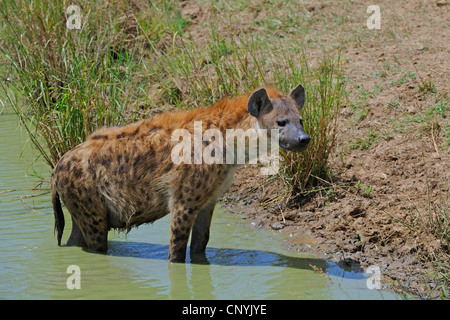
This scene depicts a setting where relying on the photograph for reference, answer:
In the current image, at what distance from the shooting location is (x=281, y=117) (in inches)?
201

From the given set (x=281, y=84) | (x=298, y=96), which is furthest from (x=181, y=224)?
(x=281, y=84)

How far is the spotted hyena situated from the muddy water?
223 mm

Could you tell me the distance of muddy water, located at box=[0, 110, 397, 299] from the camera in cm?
462

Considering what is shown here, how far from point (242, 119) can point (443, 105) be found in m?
2.39

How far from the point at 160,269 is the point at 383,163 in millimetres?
2339

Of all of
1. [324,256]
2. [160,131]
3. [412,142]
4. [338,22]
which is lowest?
[324,256]

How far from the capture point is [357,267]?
4.98 metres

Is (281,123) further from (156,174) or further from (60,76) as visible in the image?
(60,76)

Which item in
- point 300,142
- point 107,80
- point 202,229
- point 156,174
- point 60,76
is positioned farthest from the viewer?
point 107,80

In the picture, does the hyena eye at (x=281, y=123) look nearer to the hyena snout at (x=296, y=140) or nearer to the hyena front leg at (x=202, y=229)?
the hyena snout at (x=296, y=140)

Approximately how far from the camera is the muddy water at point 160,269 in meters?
4.62

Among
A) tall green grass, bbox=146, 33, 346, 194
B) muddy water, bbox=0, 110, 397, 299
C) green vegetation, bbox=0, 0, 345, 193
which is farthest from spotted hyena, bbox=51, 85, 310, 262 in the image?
green vegetation, bbox=0, 0, 345, 193

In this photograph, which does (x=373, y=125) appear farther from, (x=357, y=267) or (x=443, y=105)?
(x=357, y=267)

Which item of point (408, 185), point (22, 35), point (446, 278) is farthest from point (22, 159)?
point (446, 278)
